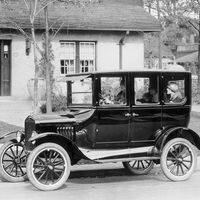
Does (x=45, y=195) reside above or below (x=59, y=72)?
below

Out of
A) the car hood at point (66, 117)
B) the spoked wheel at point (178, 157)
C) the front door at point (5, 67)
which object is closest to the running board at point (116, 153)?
the spoked wheel at point (178, 157)

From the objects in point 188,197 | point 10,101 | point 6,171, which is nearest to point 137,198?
point 188,197

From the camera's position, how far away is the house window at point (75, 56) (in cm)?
2242

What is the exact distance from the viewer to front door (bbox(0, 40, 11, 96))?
21484mm

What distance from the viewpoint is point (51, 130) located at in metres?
8.27

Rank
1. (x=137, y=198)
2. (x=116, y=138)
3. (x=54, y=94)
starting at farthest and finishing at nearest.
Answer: (x=54, y=94)
(x=116, y=138)
(x=137, y=198)

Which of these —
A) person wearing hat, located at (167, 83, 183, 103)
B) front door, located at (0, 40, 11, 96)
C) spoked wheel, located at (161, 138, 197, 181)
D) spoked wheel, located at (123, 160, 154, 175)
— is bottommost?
spoked wheel, located at (123, 160, 154, 175)

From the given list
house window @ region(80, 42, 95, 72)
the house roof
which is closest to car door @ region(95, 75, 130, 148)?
the house roof

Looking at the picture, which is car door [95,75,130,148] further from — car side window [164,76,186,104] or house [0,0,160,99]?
house [0,0,160,99]

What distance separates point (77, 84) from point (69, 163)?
1828 millimetres

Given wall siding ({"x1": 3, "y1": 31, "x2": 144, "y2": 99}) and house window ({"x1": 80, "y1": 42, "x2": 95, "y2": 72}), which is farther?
house window ({"x1": 80, "y1": 42, "x2": 95, "y2": 72})

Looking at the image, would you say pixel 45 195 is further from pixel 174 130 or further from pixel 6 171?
pixel 174 130

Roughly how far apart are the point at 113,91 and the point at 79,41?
14.1m

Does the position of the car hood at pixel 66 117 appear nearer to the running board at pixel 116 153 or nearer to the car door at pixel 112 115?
the car door at pixel 112 115
